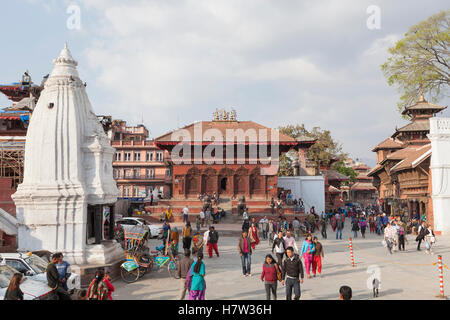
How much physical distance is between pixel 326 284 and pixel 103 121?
11561 mm

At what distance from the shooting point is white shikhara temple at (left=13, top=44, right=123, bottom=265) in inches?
438

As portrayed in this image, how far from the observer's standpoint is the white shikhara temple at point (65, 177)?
11117 mm

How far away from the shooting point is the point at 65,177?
1145 cm

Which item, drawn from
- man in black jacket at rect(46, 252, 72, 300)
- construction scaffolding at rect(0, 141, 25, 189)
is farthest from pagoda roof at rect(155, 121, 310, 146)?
man in black jacket at rect(46, 252, 72, 300)

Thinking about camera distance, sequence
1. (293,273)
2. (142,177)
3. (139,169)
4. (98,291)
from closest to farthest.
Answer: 1. (98,291)
2. (293,273)
3. (142,177)
4. (139,169)

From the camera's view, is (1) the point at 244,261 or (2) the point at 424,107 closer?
(1) the point at 244,261

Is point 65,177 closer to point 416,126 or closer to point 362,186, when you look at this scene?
→ point 416,126

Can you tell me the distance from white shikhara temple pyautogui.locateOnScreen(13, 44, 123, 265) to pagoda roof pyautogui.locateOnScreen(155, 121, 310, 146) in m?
23.0


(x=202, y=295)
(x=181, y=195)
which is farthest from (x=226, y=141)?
(x=202, y=295)

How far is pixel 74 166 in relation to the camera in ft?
37.9

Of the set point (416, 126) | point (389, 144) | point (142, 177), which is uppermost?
point (416, 126)

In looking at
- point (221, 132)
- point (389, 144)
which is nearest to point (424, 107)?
point (389, 144)

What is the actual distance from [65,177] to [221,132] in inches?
1069

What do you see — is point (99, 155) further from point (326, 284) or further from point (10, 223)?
point (326, 284)
